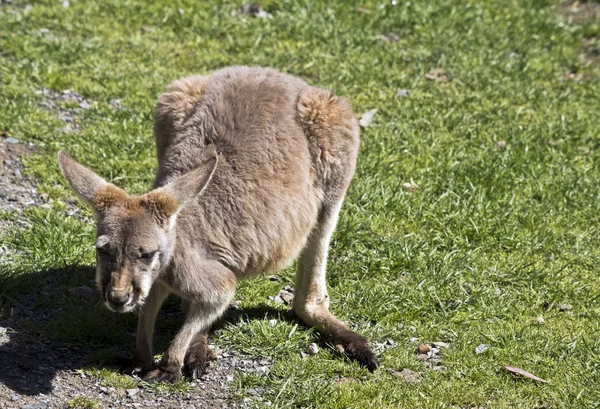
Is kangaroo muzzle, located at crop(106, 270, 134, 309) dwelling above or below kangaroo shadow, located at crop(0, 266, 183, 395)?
above

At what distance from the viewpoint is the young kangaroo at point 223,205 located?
14.3 feet

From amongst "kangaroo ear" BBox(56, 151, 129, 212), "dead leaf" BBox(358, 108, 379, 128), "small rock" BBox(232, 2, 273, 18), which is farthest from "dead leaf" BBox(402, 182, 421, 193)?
"small rock" BBox(232, 2, 273, 18)

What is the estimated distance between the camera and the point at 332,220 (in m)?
5.34

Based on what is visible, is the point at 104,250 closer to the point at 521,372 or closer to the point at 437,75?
the point at 521,372

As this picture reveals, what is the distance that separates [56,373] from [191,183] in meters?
1.17

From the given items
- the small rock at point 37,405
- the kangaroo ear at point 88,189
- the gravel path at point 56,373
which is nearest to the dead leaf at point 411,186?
the gravel path at point 56,373

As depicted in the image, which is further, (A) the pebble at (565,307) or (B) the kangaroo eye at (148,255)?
(A) the pebble at (565,307)

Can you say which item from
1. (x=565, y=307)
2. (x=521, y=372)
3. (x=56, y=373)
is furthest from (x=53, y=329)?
(x=565, y=307)

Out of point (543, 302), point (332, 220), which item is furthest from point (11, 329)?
point (543, 302)

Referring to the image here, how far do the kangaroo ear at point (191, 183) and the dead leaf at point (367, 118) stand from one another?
3156 millimetres

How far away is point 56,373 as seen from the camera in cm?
461

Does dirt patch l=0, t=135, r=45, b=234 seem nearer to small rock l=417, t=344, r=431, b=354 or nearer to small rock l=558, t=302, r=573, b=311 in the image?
small rock l=417, t=344, r=431, b=354

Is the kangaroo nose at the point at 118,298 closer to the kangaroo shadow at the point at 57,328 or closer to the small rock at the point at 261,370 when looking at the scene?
the kangaroo shadow at the point at 57,328

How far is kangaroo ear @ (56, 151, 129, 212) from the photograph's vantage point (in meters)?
4.38
